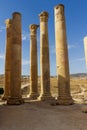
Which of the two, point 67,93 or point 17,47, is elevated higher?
point 17,47

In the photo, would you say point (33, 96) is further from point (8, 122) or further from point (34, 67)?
point (8, 122)

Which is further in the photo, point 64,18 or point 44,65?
point 44,65

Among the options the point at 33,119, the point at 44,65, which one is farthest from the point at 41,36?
the point at 33,119

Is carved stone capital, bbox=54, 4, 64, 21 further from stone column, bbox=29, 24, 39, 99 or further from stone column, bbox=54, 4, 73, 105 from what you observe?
stone column, bbox=29, 24, 39, 99

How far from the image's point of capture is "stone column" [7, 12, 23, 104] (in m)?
22.0

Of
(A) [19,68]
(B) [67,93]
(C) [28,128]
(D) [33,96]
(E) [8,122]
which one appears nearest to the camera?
(C) [28,128]

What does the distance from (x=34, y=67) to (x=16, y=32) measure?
29.9 ft

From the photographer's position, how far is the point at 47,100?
1029 inches

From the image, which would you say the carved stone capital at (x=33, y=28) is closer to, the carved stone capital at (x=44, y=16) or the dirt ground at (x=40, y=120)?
the carved stone capital at (x=44, y=16)

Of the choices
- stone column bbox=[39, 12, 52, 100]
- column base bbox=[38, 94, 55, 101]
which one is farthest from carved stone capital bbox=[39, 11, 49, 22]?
column base bbox=[38, 94, 55, 101]

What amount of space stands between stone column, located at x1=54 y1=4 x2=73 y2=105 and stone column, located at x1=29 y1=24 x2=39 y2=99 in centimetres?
974

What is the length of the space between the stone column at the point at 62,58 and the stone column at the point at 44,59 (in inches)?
217

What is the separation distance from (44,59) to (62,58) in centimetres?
647

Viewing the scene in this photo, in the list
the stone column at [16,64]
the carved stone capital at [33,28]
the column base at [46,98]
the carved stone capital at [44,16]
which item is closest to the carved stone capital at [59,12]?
the stone column at [16,64]
